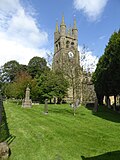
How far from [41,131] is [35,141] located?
81.3 inches


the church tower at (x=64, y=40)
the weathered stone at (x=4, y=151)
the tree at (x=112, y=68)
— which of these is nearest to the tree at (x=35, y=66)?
the church tower at (x=64, y=40)

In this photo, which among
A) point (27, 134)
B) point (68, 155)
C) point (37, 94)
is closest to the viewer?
point (68, 155)

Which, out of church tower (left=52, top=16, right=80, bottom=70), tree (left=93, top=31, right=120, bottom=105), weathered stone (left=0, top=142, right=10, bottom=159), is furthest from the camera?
church tower (left=52, top=16, right=80, bottom=70)

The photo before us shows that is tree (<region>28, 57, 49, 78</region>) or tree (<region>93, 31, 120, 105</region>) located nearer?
tree (<region>93, 31, 120, 105</region>)

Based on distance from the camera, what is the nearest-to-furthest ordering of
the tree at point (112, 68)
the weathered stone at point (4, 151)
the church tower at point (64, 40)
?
the weathered stone at point (4, 151) < the tree at point (112, 68) < the church tower at point (64, 40)

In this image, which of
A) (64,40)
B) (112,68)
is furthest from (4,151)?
(64,40)

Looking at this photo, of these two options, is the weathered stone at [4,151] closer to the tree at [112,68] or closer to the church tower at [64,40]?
the tree at [112,68]

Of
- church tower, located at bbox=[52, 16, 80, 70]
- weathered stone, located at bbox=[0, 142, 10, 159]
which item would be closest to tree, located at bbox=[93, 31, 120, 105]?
weathered stone, located at bbox=[0, 142, 10, 159]

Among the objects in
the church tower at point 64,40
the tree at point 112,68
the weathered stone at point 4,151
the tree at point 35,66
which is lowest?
the weathered stone at point 4,151

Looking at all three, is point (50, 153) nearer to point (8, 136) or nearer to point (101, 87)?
point (8, 136)

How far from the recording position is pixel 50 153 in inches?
333

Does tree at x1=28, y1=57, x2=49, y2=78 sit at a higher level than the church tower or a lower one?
lower

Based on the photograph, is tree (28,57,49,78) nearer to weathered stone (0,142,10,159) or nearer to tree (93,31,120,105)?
tree (93,31,120,105)

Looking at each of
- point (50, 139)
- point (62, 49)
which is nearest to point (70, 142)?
point (50, 139)
